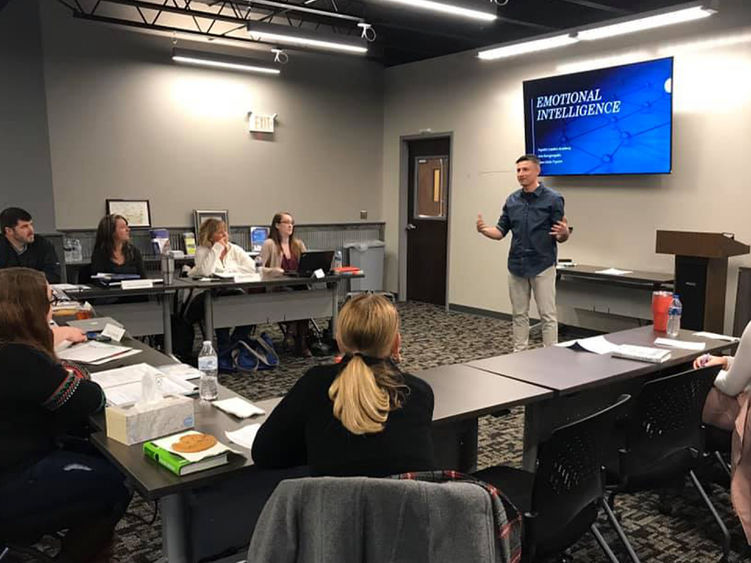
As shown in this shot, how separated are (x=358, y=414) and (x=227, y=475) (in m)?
0.43

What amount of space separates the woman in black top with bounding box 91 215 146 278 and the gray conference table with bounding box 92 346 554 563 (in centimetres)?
259

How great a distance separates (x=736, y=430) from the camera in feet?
7.85

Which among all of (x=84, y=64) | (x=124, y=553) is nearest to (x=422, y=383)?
(x=124, y=553)

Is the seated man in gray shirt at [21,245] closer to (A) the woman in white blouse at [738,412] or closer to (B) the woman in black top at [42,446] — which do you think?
(B) the woman in black top at [42,446]

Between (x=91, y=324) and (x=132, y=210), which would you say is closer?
(x=91, y=324)

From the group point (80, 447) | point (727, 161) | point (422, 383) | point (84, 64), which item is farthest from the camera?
point (84, 64)

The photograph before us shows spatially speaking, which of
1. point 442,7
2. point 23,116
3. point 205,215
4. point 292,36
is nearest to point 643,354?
point 442,7

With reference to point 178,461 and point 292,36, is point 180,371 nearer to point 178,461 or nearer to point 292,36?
point 178,461

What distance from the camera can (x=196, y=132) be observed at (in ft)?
23.5

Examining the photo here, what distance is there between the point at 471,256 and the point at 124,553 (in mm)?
5731

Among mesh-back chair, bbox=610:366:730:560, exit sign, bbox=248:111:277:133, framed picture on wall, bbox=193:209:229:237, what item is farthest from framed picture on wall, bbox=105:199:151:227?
mesh-back chair, bbox=610:366:730:560

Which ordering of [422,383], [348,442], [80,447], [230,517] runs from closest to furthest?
[348,442] → [422,383] → [230,517] → [80,447]

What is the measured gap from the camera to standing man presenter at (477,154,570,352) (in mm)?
4777

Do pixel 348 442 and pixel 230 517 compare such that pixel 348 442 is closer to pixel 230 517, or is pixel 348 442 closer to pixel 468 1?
pixel 230 517
